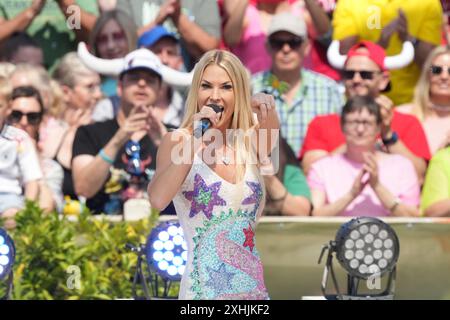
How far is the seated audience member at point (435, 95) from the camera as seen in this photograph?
9.34 m

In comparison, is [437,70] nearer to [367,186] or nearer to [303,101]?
[303,101]

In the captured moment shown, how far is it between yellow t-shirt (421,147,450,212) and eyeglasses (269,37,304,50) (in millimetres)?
1518

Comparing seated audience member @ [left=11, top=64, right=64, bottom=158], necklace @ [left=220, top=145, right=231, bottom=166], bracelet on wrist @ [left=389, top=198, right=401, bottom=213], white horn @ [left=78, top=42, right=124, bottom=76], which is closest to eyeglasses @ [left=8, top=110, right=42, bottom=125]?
seated audience member @ [left=11, top=64, right=64, bottom=158]

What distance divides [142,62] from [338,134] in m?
1.60

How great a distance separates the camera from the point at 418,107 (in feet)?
30.8

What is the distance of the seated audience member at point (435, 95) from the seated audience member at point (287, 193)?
1.17m

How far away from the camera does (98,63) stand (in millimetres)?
9422

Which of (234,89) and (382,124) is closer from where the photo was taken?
(234,89)

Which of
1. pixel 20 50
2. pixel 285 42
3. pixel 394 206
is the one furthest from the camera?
pixel 20 50

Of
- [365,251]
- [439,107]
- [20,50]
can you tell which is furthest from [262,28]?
[365,251]

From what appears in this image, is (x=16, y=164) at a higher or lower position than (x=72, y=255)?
higher

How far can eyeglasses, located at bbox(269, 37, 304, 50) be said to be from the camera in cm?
945
